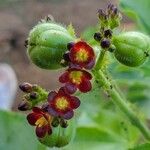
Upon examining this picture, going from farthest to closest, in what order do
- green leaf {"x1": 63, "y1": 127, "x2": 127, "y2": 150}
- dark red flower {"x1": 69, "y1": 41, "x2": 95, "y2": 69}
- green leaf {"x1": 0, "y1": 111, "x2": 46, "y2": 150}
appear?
green leaf {"x1": 63, "y1": 127, "x2": 127, "y2": 150}, green leaf {"x1": 0, "y1": 111, "x2": 46, "y2": 150}, dark red flower {"x1": 69, "y1": 41, "x2": 95, "y2": 69}

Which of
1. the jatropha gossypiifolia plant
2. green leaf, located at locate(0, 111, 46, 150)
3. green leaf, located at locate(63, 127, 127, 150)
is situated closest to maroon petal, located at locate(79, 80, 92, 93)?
the jatropha gossypiifolia plant

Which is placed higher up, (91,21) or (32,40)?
(32,40)

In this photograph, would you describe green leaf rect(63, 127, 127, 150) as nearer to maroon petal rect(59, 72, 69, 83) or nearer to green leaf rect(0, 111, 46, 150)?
green leaf rect(0, 111, 46, 150)

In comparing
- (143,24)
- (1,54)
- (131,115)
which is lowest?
(1,54)

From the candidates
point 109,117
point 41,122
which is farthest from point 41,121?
point 109,117

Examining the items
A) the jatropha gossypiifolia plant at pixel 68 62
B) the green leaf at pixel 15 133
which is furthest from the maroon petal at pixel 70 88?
the green leaf at pixel 15 133

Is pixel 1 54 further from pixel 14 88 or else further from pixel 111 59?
pixel 111 59

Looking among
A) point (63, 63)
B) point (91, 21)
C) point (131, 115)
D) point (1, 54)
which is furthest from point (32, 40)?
point (91, 21)

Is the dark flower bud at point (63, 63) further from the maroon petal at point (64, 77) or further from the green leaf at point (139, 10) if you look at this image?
the green leaf at point (139, 10)
